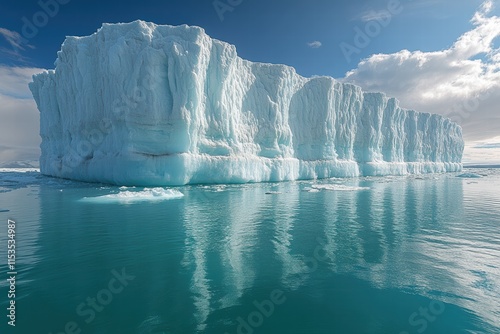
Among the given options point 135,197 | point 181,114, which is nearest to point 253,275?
point 135,197

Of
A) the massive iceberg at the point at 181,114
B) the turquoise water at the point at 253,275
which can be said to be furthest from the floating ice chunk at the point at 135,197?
the massive iceberg at the point at 181,114

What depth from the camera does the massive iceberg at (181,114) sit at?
77.7ft

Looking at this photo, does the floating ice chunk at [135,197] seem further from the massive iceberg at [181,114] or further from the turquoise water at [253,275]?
the massive iceberg at [181,114]

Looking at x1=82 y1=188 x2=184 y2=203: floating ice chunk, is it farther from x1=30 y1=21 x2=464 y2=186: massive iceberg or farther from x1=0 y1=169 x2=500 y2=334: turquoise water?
x1=30 y1=21 x2=464 y2=186: massive iceberg

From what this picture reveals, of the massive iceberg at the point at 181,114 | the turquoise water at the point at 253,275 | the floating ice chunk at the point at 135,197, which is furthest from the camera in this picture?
the massive iceberg at the point at 181,114

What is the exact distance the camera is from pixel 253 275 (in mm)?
5617

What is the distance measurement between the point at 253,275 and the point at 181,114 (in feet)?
65.5

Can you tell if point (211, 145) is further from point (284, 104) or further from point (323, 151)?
point (323, 151)

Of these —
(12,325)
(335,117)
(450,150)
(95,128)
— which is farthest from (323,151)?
(450,150)

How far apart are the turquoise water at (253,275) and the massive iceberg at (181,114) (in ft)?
45.1

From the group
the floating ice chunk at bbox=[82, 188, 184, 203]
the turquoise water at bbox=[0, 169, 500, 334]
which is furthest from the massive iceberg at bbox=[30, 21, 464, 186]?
the turquoise water at bbox=[0, 169, 500, 334]

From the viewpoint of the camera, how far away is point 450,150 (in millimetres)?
66625

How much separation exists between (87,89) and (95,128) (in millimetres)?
4089

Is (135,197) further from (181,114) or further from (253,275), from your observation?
(253,275)
